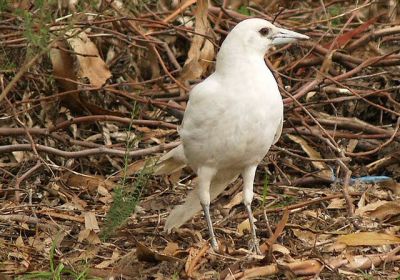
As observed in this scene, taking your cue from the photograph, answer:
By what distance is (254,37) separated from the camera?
5.36 metres

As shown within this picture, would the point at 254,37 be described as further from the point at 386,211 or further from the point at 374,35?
the point at 374,35

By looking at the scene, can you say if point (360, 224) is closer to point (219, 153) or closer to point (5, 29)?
point (219, 153)

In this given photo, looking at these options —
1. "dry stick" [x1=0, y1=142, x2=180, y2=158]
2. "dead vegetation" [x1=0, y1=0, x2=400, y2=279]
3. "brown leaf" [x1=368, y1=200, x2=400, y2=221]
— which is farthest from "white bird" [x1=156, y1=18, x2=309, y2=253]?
"brown leaf" [x1=368, y1=200, x2=400, y2=221]

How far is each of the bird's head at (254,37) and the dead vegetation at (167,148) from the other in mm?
728

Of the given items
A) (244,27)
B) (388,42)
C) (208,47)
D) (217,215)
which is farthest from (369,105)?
(244,27)

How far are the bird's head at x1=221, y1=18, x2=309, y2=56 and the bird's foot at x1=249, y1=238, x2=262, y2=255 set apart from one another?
1.00 meters

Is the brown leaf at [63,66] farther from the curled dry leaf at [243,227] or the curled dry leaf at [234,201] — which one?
the curled dry leaf at [243,227]

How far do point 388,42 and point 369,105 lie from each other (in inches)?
24.2

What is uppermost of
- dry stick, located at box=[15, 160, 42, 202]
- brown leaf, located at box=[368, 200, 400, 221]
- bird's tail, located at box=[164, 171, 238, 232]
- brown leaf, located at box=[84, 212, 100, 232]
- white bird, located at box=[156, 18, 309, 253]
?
white bird, located at box=[156, 18, 309, 253]

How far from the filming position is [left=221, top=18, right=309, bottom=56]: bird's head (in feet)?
17.5

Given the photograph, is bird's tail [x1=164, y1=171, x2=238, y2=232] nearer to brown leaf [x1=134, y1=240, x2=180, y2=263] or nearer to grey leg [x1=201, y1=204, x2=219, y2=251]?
grey leg [x1=201, y1=204, x2=219, y2=251]

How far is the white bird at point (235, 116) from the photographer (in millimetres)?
5061

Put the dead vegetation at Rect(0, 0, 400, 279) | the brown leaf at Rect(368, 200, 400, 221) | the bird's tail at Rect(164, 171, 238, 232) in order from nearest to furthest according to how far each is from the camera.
A: the dead vegetation at Rect(0, 0, 400, 279)
the bird's tail at Rect(164, 171, 238, 232)
the brown leaf at Rect(368, 200, 400, 221)

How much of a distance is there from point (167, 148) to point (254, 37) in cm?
128
